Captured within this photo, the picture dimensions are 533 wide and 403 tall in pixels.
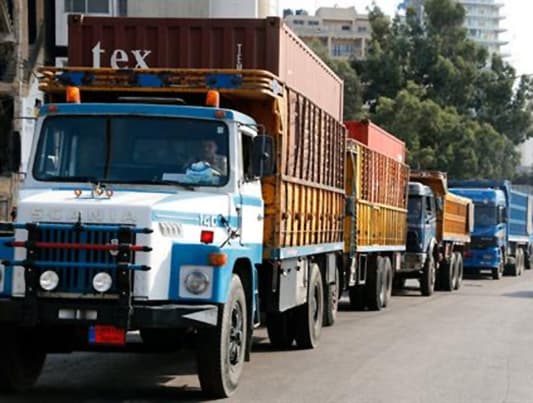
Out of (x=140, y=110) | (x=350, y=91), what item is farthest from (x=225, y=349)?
(x=350, y=91)

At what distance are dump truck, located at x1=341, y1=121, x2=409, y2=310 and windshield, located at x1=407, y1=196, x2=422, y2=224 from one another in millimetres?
1339

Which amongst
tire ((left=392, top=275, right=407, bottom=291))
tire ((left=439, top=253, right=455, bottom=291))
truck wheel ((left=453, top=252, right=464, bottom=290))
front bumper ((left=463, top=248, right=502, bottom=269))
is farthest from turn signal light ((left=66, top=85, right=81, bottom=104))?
front bumper ((left=463, top=248, right=502, bottom=269))

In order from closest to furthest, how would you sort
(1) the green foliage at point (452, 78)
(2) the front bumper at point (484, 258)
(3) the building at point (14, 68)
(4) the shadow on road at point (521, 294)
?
(4) the shadow on road at point (521, 294) < (3) the building at point (14, 68) < (2) the front bumper at point (484, 258) < (1) the green foliage at point (452, 78)

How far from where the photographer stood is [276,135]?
1120cm

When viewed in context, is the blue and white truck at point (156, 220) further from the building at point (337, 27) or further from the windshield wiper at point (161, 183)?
the building at point (337, 27)

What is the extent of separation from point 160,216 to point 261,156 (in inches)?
62.9

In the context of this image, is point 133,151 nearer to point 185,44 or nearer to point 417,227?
point 185,44

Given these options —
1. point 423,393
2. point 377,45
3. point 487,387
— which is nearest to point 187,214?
point 423,393

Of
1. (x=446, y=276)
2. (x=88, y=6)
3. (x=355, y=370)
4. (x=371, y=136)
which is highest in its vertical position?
(x=88, y=6)

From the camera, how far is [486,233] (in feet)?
114

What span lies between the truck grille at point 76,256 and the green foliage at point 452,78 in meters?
49.2

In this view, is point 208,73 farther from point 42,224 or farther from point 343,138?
point 343,138

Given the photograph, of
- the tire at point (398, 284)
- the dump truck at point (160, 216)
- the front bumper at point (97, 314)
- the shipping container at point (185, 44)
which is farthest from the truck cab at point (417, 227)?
the front bumper at point (97, 314)

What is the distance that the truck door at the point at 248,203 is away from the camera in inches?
395
